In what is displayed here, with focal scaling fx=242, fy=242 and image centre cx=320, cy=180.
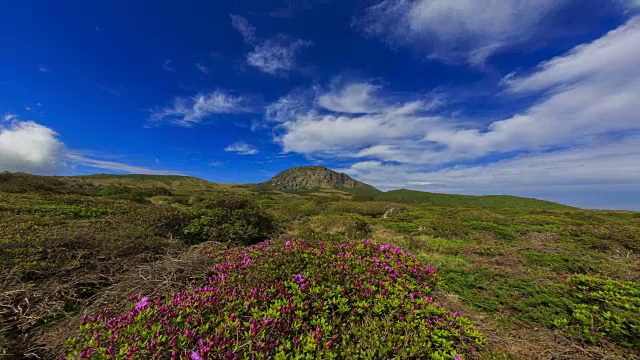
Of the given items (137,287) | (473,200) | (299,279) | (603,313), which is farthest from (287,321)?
(473,200)

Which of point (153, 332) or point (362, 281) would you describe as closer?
point (153, 332)

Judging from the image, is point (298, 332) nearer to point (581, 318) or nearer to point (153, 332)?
point (153, 332)

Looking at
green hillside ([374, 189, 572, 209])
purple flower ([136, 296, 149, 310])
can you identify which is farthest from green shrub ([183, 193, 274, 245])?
green hillside ([374, 189, 572, 209])

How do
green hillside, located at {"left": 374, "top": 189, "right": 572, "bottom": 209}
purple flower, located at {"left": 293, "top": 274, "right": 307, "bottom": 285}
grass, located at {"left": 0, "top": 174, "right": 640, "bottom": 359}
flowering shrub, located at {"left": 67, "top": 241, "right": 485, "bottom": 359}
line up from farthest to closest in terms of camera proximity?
green hillside, located at {"left": 374, "top": 189, "right": 572, "bottom": 209}
purple flower, located at {"left": 293, "top": 274, "right": 307, "bottom": 285}
grass, located at {"left": 0, "top": 174, "right": 640, "bottom": 359}
flowering shrub, located at {"left": 67, "top": 241, "right": 485, "bottom": 359}

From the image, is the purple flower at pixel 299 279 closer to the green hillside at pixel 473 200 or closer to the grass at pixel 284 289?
the grass at pixel 284 289

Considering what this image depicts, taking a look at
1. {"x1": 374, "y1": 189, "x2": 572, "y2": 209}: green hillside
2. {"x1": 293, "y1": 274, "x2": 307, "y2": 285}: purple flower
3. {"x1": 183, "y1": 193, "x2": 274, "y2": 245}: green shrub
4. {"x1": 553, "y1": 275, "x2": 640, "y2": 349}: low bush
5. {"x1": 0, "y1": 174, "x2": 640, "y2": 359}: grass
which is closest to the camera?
{"x1": 0, "y1": 174, "x2": 640, "y2": 359}: grass

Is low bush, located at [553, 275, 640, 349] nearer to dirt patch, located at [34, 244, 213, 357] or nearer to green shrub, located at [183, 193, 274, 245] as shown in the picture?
dirt patch, located at [34, 244, 213, 357]

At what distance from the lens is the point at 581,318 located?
3699mm

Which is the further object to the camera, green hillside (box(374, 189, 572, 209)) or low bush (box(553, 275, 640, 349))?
green hillside (box(374, 189, 572, 209))

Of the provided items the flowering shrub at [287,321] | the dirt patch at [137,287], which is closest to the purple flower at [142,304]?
the flowering shrub at [287,321]

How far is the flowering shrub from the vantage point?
2.39 meters

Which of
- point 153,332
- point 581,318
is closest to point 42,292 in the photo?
point 153,332

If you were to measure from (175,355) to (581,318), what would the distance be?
5545mm

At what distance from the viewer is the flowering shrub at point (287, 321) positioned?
7.86 feet
